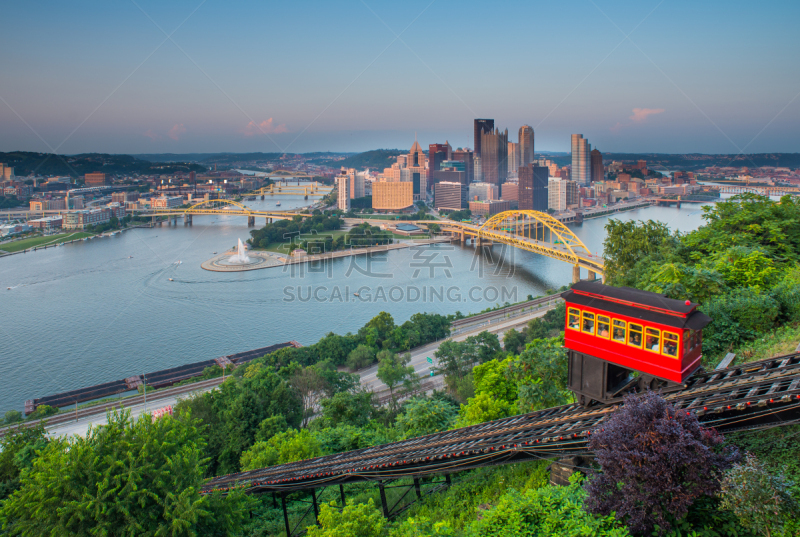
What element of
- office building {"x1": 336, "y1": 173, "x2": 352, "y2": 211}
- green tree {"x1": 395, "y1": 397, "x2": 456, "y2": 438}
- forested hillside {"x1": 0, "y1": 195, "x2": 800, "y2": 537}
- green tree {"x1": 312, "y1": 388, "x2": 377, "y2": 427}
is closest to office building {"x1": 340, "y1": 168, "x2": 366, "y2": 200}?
office building {"x1": 336, "y1": 173, "x2": 352, "y2": 211}

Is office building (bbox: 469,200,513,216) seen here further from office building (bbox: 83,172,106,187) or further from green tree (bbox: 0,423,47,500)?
green tree (bbox: 0,423,47,500)

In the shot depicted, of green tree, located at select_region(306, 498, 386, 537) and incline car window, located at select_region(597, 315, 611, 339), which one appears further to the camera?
incline car window, located at select_region(597, 315, 611, 339)

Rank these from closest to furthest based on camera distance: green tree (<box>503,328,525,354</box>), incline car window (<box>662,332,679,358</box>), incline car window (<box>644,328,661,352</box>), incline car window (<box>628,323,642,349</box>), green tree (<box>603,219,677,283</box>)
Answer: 1. incline car window (<box>662,332,679,358</box>)
2. incline car window (<box>644,328,661,352</box>)
3. incline car window (<box>628,323,642,349</box>)
4. green tree (<box>603,219,677,283</box>)
5. green tree (<box>503,328,525,354</box>)

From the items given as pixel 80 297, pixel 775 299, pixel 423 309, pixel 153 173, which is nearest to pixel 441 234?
pixel 423 309

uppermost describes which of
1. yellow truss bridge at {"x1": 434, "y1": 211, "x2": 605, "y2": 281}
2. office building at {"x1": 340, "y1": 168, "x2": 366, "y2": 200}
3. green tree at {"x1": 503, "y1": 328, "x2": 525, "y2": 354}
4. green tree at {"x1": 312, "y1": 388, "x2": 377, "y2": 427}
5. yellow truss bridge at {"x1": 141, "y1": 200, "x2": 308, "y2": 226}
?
office building at {"x1": 340, "y1": 168, "x2": 366, "y2": 200}

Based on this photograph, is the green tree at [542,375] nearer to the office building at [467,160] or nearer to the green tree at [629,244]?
the green tree at [629,244]

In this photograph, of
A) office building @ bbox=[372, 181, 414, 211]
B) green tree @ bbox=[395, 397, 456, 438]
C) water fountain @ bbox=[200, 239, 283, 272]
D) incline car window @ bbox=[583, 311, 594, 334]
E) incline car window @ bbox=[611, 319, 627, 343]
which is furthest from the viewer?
office building @ bbox=[372, 181, 414, 211]
